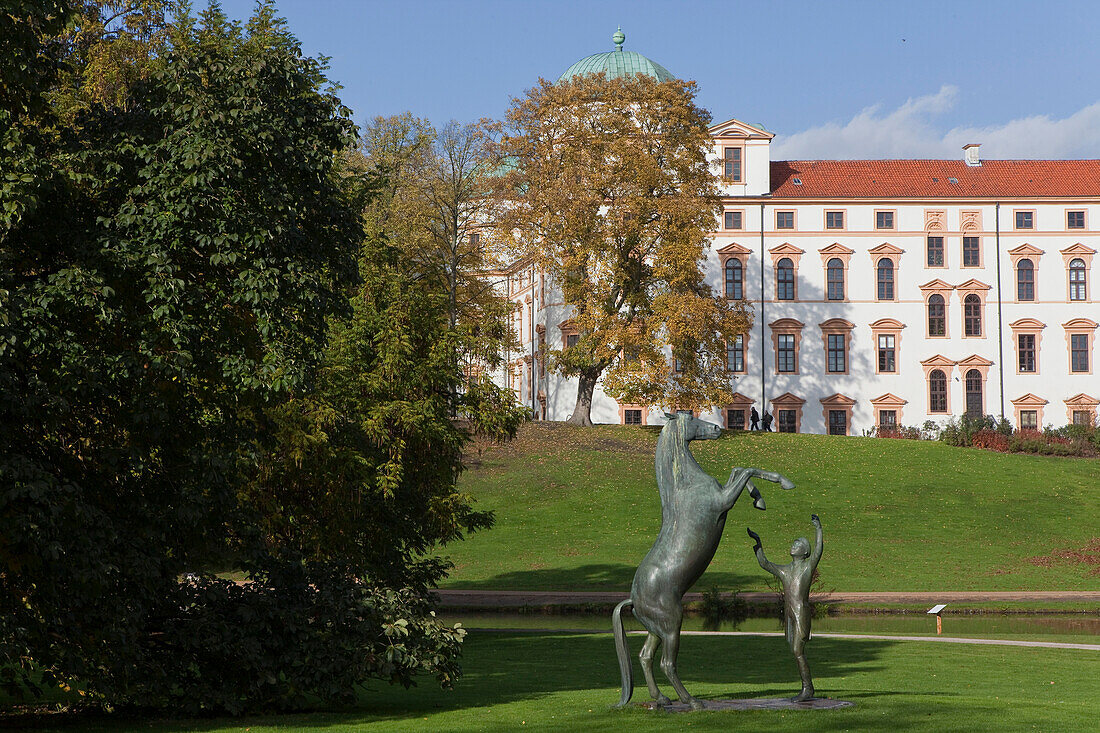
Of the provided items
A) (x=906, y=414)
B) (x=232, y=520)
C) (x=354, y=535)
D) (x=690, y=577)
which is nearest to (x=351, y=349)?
(x=354, y=535)

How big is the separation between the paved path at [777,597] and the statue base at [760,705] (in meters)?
15.8

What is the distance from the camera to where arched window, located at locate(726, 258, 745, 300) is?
68375 mm

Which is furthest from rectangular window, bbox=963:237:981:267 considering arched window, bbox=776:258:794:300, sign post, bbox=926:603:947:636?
sign post, bbox=926:603:947:636

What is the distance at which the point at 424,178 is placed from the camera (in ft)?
201

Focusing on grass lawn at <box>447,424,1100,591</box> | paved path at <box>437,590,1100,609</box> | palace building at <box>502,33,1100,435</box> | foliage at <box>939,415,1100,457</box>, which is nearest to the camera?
paved path at <box>437,590,1100,609</box>

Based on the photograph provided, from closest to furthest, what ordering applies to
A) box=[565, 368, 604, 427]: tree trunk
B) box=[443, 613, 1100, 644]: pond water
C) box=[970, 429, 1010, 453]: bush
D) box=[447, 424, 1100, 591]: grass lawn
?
box=[443, 613, 1100, 644]: pond water, box=[447, 424, 1100, 591]: grass lawn, box=[970, 429, 1010, 453]: bush, box=[565, 368, 604, 427]: tree trunk

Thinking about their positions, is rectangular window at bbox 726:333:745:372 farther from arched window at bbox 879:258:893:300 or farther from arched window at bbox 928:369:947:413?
arched window at bbox 928:369:947:413

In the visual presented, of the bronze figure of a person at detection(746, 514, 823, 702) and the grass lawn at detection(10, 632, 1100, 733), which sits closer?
the grass lawn at detection(10, 632, 1100, 733)

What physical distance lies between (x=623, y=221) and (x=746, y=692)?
43.1m

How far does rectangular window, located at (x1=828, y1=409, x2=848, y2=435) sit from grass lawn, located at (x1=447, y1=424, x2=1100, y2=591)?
1179cm

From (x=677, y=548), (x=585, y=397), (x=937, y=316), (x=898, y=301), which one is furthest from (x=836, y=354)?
(x=677, y=548)

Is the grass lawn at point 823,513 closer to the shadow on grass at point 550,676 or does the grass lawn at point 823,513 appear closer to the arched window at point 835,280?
the shadow on grass at point 550,676

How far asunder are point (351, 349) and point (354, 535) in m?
3.68

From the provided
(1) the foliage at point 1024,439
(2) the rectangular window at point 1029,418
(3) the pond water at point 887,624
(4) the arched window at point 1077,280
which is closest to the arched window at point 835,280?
(1) the foliage at point 1024,439
